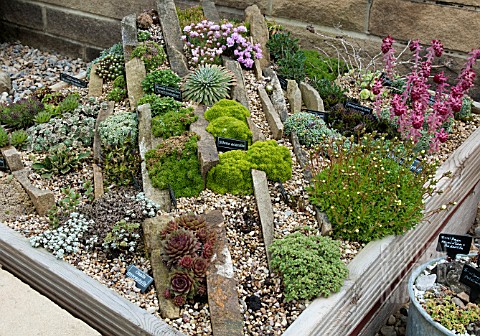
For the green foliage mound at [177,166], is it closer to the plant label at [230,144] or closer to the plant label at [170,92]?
the plant label at [230,144]

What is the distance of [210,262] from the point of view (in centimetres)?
337

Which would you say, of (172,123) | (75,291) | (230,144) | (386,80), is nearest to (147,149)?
(172,123)

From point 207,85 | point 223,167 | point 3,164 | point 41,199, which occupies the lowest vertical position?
point 3,164

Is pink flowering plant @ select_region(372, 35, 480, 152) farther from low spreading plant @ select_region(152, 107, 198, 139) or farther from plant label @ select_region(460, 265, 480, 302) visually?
low spreading plant @ select_region(152, 107, 198, 139)

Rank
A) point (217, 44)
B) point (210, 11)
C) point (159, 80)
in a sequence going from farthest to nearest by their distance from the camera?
point (210, 11) → point (217, 44) → point (159, 80)

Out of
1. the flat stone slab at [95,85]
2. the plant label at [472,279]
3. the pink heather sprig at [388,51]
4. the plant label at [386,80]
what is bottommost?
the flat stone slab at [95,85]

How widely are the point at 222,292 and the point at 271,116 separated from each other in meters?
1.99

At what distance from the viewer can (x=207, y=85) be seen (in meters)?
4.88

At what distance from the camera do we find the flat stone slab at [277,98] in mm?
4902

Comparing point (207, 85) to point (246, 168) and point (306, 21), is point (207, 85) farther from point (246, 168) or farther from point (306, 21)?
point (306, 21)

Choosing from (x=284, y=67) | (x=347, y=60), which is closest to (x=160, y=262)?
(x=284, y=67)

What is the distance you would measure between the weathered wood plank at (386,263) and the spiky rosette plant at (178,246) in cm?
80

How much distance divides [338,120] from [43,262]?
286cm

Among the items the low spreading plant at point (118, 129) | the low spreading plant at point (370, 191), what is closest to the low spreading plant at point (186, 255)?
the low spreading plant at point (370, 191)
